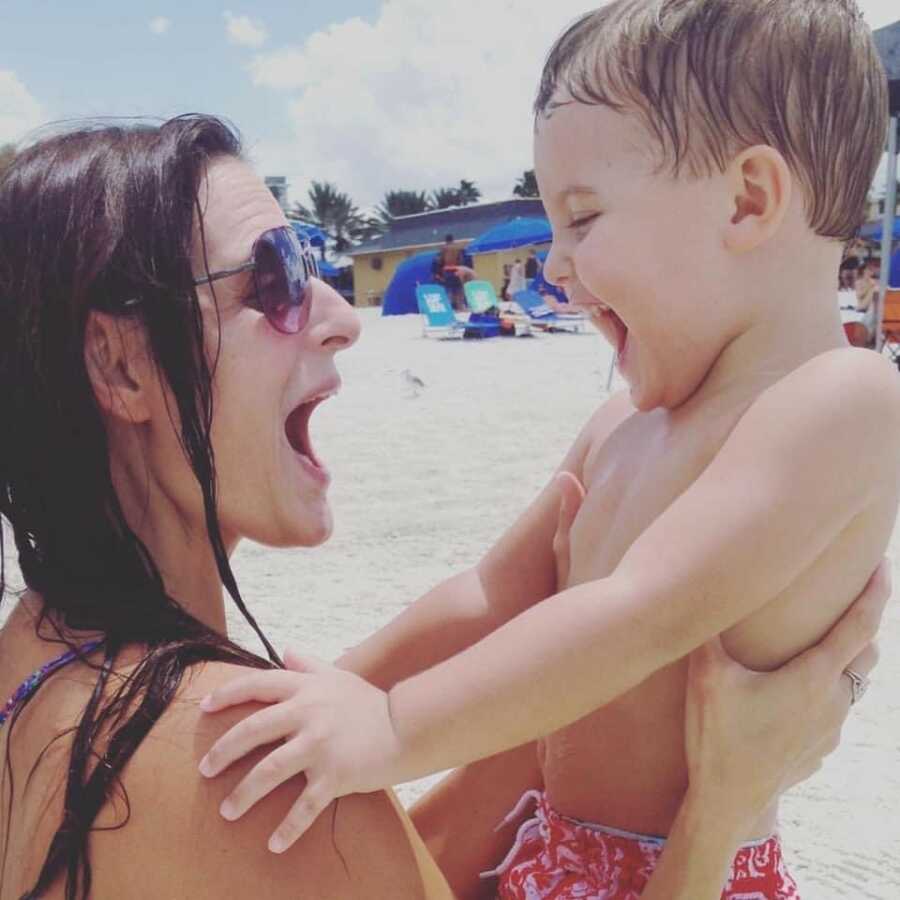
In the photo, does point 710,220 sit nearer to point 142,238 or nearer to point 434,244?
point 142,238

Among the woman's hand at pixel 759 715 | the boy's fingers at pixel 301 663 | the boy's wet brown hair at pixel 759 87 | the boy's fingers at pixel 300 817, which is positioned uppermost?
the boy's wet brown hair at pixel 759 87

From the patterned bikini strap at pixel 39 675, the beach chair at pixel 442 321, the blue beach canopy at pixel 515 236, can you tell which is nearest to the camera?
the patterned bikini strap at pixel 39 675

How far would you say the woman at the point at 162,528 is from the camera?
3.72 feet

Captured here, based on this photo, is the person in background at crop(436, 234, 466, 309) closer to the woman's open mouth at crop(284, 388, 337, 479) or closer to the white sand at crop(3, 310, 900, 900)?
the white sand at crop(3, 310, 900, 900)

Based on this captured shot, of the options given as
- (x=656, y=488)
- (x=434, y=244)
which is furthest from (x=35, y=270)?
(x=434, y=244)

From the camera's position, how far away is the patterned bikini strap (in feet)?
4.07

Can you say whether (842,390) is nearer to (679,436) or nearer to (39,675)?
(679,436)

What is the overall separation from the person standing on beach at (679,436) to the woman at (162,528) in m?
0.11

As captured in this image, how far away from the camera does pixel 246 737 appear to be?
1145 mm

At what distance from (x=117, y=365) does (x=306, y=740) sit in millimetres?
586

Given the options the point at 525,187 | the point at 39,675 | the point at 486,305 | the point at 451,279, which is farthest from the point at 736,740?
the point at 525,187

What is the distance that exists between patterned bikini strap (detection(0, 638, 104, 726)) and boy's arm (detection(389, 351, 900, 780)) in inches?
15.2

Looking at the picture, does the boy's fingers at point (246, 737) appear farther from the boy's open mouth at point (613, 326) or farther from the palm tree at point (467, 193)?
the palm tree at point (467, 193)

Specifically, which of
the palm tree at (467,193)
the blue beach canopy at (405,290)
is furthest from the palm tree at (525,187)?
the blue beach canopy at (405,290)
